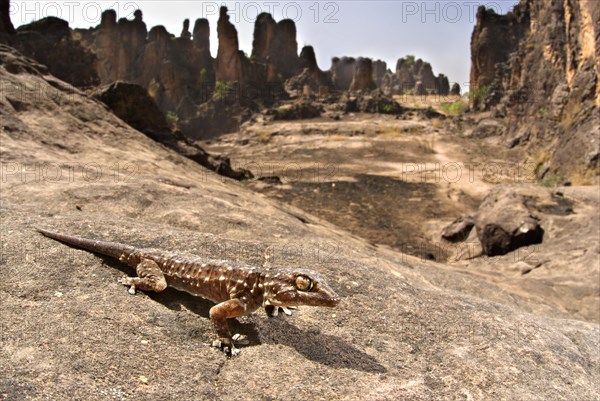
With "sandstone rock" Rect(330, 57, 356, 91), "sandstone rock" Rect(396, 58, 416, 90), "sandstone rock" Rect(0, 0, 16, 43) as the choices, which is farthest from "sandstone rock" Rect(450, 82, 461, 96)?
"sandstone rock" Rect(0, 0, 16, 43)

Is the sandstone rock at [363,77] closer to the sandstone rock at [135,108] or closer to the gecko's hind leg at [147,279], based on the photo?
the sandstone rock at [135,108]

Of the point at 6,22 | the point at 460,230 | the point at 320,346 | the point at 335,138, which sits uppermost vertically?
the point at 6,22

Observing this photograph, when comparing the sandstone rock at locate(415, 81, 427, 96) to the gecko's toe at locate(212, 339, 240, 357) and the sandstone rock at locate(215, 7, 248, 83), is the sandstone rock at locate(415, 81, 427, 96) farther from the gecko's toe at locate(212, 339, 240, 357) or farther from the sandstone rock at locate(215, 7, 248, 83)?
the gecko's toe at locate(212, 339, 240, 357)

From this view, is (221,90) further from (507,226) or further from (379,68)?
(379,68)

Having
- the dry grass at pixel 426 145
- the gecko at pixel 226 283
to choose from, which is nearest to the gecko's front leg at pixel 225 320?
the gecko at pixel 226 283

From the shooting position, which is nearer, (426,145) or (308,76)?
(426,145)

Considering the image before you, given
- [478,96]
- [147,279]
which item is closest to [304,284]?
[147,279]

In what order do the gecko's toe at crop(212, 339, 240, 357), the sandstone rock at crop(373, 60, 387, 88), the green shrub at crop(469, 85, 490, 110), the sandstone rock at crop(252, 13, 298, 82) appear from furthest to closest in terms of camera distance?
the sandstone rock at crop(373, 60, 387, 88) → the sandstone rock at crop(252, 13, 298, 82) → the green shrub at crop(469, 85, 490, 110) → the gecko's toe at crop(212, 339, 240, 357)
